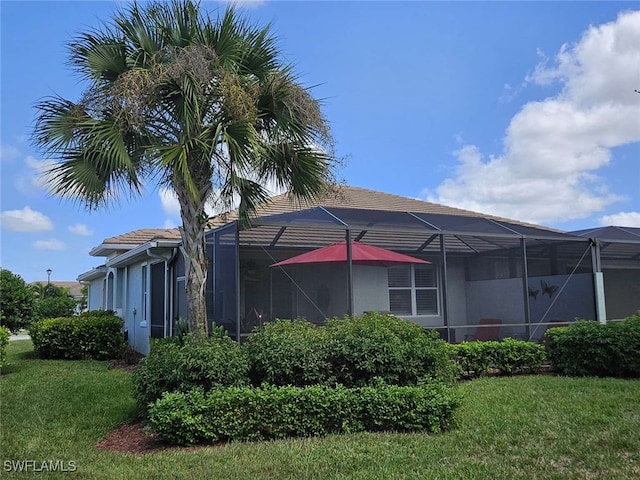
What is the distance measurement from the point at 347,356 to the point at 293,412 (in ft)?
3.77

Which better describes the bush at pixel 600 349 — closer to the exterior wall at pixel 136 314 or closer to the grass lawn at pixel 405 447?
the grass lawn at pixel 405 447

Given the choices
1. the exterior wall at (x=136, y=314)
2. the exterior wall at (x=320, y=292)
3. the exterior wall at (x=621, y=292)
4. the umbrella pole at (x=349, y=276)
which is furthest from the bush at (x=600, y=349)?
the exterior wall at (x=136, y=314)

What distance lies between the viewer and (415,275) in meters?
13.1

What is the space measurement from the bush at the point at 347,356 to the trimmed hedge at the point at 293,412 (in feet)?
1.35

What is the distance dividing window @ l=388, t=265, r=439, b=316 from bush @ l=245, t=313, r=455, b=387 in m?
5.61

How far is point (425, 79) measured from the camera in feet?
38.7

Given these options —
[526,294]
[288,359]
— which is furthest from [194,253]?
Answer: [526,294]

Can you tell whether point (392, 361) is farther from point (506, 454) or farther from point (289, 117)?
point (289, 117)

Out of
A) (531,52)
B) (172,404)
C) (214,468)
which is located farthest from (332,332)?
(531,52)

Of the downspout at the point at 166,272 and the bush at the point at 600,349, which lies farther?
the downspout at the point at 166,272

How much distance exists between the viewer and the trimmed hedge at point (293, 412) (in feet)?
18.9

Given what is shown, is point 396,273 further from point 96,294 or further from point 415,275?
point 96,294

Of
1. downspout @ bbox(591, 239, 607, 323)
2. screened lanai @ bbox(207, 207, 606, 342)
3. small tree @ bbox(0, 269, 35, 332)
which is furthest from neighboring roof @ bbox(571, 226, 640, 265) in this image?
small tree @ bbox(0, 269, 35, 332)

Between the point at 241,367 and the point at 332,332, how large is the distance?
1.35 m
